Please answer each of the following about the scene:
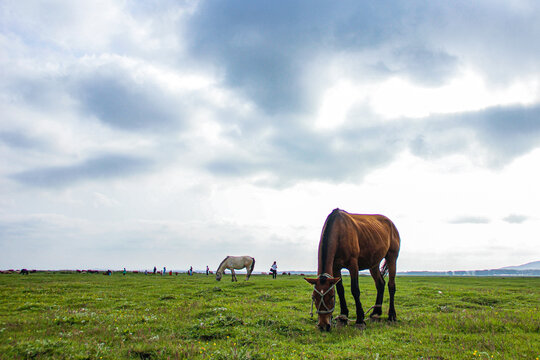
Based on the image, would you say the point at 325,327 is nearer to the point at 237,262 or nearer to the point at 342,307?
the point at 342,307

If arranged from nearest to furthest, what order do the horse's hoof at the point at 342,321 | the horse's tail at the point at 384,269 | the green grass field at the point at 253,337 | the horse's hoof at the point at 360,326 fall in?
the green grass field at the point at 253,337
the horse's hoof at the point at 360,326
the horse's hoof at the point at 342,321
the horse's tail at the point at 384,269

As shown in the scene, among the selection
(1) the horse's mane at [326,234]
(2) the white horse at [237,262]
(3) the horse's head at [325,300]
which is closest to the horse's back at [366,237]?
(1) the horse's mane at [326,234]

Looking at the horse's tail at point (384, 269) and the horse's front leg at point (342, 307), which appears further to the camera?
the horse's tail at point (384, 269)

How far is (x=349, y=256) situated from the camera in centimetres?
1174

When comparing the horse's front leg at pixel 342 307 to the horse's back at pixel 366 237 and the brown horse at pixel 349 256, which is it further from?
the horse's back at pixel 366 237

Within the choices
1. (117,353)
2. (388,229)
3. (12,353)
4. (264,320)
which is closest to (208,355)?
(117,353)

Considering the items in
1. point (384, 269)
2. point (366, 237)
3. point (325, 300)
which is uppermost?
point (366, 237)

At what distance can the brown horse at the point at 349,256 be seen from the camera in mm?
10484

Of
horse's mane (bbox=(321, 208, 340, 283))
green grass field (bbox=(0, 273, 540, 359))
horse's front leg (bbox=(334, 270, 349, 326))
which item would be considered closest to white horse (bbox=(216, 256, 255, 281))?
green grass field (bbox=(0, 273, 540, 359))

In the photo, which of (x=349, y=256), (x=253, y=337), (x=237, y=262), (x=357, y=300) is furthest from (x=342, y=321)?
(x=237, y=262)

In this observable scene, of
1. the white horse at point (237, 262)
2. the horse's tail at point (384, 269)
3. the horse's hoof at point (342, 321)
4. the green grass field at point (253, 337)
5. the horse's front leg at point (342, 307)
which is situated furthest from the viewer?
the white horse at point (237, 262)

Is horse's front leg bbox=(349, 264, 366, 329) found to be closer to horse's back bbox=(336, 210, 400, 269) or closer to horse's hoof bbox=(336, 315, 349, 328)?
horse's hoof bbox=(336, 315, 349, 328)

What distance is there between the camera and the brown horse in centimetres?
1048

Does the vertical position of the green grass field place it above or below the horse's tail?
below
